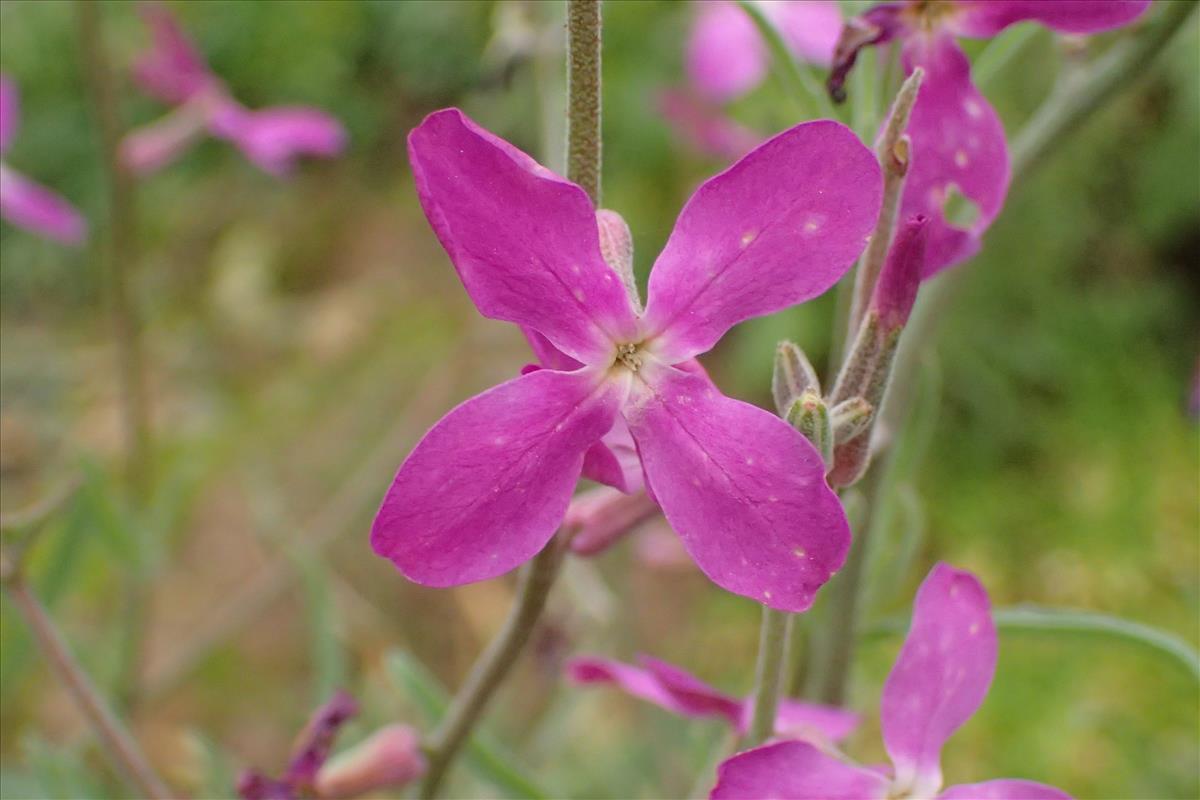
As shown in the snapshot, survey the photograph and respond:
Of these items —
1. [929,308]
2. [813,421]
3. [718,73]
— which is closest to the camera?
[813,421]

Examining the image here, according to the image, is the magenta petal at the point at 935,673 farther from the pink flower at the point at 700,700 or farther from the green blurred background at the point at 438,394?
the green blurred background at the point at 438,394

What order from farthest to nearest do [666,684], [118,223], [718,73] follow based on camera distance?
[718,73]
[118,223]
[666,684]

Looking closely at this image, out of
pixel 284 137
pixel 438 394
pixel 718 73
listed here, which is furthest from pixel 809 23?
pixel 438 394

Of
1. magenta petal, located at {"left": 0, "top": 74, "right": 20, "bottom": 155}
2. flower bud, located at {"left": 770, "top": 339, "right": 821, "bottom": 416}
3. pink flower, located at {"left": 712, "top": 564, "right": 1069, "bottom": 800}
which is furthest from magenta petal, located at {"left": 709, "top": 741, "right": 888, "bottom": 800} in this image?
magenta petal, located at {"left": 0, "top": 74, "right": 20, "bottom": 155}

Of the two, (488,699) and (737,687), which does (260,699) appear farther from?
(488,699)

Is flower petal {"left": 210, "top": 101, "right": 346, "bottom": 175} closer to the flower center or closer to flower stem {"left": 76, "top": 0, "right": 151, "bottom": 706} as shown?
flower stem {"left": 76, "top": 0, "right": 151, "bottom": 706}

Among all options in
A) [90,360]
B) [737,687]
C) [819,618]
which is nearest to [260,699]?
[737,687]

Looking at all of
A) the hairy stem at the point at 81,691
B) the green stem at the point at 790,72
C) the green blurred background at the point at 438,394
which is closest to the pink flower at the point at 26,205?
the green blurred background at the point at 438,394

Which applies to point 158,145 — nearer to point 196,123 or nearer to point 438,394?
point 196,123
